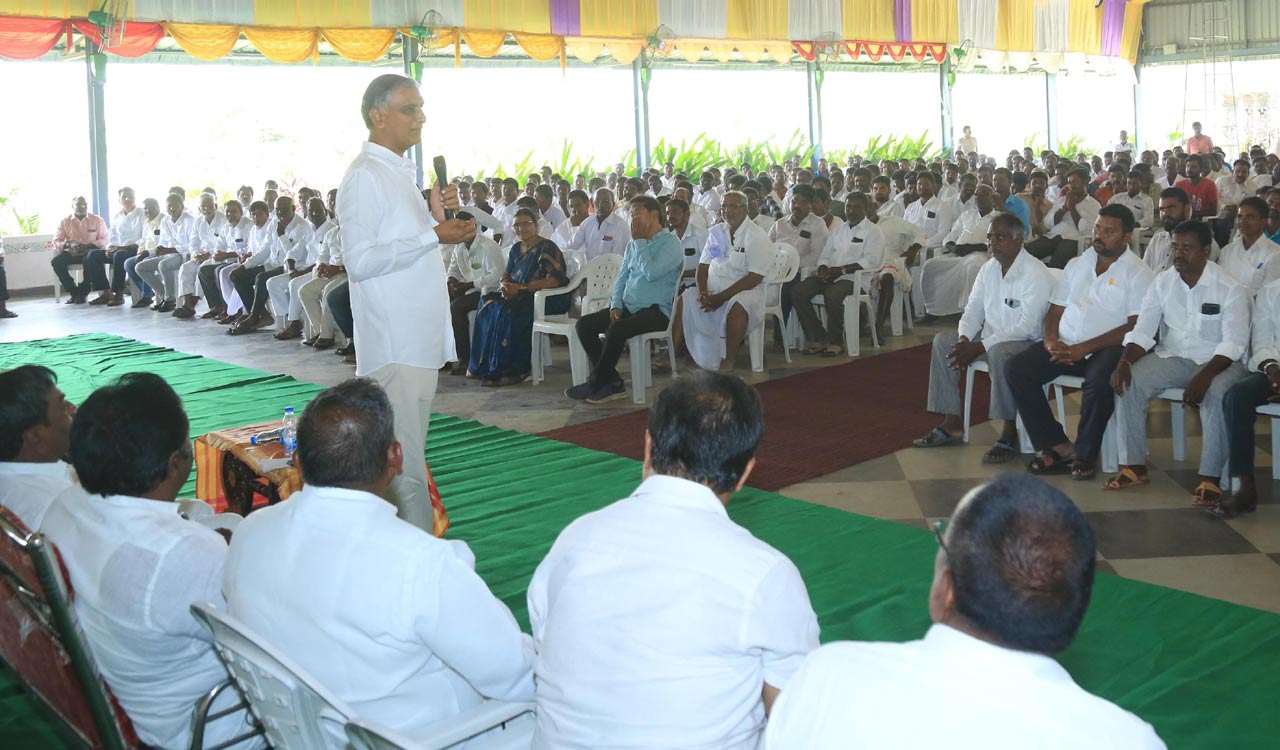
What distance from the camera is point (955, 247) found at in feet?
29.6

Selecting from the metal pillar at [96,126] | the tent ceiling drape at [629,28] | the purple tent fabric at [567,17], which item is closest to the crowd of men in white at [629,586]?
the tent ceiling drape at [629,28]

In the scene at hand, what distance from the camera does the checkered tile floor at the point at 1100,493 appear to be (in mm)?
3580

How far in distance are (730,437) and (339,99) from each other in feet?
50.0

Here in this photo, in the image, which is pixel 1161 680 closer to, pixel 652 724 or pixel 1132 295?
pixel 652 724

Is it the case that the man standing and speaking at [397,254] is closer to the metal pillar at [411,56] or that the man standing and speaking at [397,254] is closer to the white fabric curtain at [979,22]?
the metal pillar at [411,56]

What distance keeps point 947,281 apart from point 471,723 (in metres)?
7.70

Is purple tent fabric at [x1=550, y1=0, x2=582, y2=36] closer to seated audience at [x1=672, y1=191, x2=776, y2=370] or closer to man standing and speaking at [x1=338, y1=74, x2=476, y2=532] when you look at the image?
seated audience at [x1=672, y1=191, x2=776, y2=370]

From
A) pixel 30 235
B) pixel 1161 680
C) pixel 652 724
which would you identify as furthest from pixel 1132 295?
pixel 30 235

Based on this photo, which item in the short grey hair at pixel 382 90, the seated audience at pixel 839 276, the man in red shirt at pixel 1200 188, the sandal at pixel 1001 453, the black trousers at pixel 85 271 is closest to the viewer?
the short grey hair at pixel 382 90

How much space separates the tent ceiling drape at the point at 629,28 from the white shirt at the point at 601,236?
17.2ft

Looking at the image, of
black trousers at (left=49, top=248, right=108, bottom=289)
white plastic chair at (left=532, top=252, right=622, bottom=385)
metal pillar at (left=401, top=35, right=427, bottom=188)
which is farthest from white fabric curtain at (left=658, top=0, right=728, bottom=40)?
white plastic chair at (left=532, top=252, right=622, bottom=385)

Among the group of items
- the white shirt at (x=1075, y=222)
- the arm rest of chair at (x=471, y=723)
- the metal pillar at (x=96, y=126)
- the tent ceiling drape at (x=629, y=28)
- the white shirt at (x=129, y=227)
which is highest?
the tent ceiling drape at (x=629, y=28)

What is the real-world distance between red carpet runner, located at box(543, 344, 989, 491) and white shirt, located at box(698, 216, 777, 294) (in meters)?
0.79

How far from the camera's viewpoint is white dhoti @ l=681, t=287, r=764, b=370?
7340mm
